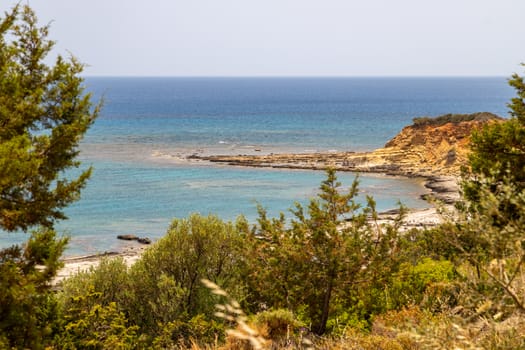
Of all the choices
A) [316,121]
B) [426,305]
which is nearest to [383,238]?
[426,305]

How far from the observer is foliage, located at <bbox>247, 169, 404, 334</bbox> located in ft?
47.5

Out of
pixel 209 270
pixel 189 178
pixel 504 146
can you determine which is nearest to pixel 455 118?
pixel 189 178

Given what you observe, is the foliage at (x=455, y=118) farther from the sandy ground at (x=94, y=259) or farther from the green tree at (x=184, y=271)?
the green tree at (x=184, y=271)

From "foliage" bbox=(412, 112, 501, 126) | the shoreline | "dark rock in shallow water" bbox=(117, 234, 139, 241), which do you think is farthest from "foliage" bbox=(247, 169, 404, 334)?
"foliage" bbox=(412, 112, 501, 126)

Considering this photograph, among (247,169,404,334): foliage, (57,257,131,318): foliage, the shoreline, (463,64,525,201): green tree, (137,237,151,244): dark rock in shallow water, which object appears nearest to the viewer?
(247,169,404,334): foliage

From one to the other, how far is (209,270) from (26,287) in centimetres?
964

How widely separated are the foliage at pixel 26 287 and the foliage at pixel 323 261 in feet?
19.6

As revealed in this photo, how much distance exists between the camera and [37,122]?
14492mm

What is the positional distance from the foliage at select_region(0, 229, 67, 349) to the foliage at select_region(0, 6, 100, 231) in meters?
0.64

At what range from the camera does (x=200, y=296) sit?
18750 mm

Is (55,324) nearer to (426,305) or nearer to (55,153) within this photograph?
(55,153)

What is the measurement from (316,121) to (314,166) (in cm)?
7399

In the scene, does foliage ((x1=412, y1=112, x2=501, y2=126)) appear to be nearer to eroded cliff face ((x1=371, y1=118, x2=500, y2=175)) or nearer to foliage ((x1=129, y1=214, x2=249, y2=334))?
eroded cliff face ((x1=371, y1=118, x2=500, y2=175))

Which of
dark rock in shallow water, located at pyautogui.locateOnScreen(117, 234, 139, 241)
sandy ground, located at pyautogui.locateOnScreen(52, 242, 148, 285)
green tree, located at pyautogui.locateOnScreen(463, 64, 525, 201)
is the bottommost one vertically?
dark rock in shallow water, located at pyautogui.locateOnScreen(117, 234, 139, 241)
